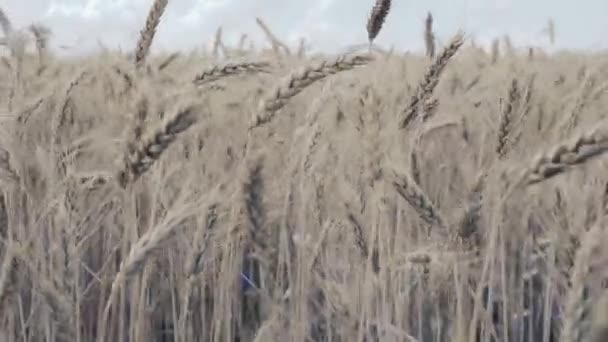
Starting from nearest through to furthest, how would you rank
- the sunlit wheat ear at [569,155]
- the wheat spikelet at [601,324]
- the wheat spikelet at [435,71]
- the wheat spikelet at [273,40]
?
the wheat spikelet at [601,324]
the sunlit wheat ear at [569,155]
the wheat spikelet at [435,71]
the wheat spikelet at [273,40]

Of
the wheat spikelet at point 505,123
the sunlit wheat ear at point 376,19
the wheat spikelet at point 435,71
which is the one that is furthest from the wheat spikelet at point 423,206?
the sunlit wheat ear at point 376,19

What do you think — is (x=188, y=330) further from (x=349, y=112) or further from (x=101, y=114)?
(x=101, y=114)

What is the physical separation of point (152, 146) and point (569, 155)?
0.40 metres

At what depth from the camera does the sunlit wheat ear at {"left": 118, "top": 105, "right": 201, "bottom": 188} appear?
1035mm

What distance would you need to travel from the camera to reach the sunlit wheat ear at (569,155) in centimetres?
87

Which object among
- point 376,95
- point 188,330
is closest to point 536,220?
point 376,95

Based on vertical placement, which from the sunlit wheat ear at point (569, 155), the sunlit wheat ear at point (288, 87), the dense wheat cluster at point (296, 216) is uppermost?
the sunlit wheat ear at point (288, 87)

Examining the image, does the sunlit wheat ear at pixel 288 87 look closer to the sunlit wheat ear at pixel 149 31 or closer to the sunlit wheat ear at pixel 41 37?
the sunlit wheat ear at pixel 149 31

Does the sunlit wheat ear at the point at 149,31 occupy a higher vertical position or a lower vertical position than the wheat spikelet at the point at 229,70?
higher

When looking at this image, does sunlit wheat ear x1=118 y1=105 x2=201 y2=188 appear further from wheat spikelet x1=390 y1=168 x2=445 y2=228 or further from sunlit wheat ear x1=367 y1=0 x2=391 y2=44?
sunlit wheat ear x1=367 y1=0 x2=391 y2=44

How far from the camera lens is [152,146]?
3.40 feet

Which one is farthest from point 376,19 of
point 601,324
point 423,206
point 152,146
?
point 601,324

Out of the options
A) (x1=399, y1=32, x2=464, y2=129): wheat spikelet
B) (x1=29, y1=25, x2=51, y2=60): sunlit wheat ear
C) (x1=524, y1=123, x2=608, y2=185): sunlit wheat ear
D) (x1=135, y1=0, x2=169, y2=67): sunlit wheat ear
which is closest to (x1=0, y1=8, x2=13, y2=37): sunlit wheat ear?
(x1=29, y1=25, x2=51, y2=60): sunlit wheat ear

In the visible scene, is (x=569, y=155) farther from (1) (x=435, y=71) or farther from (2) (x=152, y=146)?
(1) (x=435, y=71)
